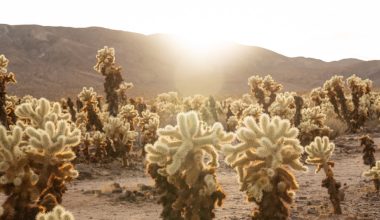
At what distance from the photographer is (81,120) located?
28.5 meters

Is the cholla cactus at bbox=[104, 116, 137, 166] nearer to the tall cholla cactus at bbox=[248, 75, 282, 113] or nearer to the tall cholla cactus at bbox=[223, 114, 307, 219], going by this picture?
the tall cholla cactus at bbox=[248, 75, 282, 113]

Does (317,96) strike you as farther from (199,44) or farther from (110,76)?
(199,44)

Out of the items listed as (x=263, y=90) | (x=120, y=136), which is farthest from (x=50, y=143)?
(x=263, y=90)

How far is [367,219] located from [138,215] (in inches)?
229

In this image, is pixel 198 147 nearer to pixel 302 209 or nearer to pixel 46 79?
pixel 302 209

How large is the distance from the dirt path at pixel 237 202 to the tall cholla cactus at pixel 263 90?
11072 mm

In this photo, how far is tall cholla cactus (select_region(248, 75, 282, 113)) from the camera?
30266 millimetres

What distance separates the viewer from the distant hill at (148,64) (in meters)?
110

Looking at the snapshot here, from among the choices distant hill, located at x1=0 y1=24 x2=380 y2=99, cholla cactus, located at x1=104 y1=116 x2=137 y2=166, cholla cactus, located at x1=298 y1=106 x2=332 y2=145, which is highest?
distant hill, located at x1=0 y1=24 x2=380 y2=99

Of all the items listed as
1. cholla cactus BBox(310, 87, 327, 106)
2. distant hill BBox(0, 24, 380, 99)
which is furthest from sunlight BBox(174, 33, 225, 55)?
cholla cactus BBox(310, 87, 327, 106)

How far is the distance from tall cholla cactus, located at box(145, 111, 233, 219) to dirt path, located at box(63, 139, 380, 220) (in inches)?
202

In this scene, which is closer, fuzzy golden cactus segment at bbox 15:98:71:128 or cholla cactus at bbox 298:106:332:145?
fuzzy golden cactus segment at bbox 15:98:71:128

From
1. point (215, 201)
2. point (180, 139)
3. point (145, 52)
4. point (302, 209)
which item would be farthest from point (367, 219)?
point (145, 52)

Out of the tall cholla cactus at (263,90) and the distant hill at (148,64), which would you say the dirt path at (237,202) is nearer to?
the tall cholla cactus at (263,90)
